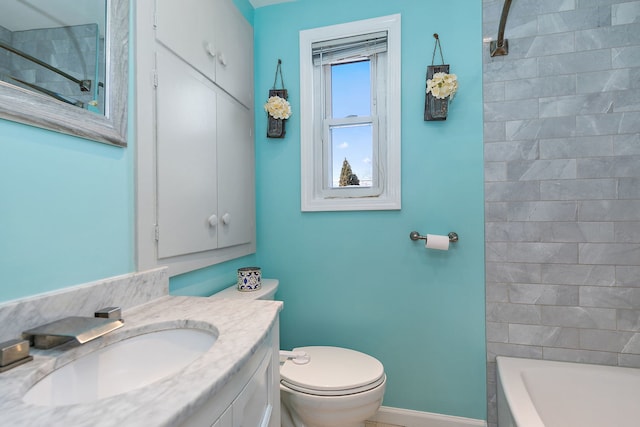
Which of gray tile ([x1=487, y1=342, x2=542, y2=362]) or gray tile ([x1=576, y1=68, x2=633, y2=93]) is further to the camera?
gray tile ([x1=487, y1=342, x2=542, y2=362])

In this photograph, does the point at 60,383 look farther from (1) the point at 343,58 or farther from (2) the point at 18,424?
(1) the point at 343,58

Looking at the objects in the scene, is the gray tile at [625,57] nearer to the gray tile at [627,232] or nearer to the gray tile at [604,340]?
the gray tile at [627,232]

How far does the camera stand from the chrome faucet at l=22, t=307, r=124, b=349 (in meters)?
0.62

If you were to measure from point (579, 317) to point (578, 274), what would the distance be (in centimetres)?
20

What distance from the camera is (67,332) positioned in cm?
62

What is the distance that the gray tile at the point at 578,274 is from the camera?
1.39 m

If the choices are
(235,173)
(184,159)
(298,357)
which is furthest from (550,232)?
(184,159)

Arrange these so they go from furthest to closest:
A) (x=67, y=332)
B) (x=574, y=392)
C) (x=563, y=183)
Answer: (x=563, y=183) < (x=574, y=392) < (x=67, y=332)

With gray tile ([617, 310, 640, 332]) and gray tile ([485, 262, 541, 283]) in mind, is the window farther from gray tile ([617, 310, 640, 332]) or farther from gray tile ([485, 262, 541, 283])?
gray tile ([617, 310, 640, 332])

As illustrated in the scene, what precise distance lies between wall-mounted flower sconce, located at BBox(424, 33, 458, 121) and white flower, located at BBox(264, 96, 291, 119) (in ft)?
2.48

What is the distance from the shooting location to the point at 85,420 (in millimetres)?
395

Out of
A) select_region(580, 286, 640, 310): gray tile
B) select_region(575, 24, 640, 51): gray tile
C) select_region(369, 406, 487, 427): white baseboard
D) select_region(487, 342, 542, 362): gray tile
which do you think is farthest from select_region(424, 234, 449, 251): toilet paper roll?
select_region(575, 24, 640, 51): gray tile

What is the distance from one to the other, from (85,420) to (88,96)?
841 millimetres

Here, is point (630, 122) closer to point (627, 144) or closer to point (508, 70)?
point (627, 144)
